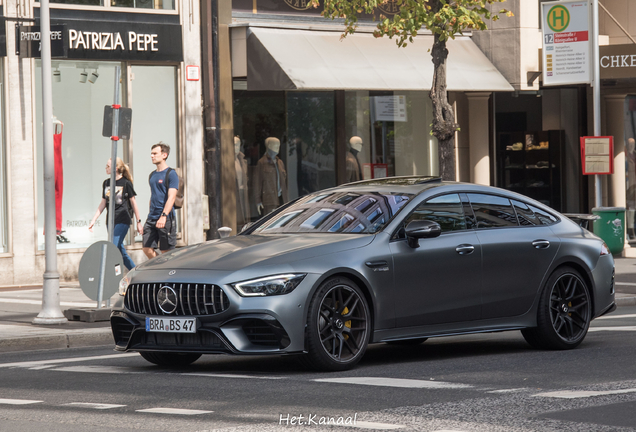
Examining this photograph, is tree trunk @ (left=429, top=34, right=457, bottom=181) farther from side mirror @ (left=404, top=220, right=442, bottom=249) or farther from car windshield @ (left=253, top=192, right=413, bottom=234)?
side mirror @ (left=404, top=220, right=442, bottom=249)

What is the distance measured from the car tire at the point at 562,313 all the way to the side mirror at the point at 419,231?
1425 mm

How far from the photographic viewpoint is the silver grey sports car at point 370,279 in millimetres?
7840

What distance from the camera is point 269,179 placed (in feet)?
66.7

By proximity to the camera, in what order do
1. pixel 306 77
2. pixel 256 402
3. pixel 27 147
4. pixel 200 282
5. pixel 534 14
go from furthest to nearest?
pixel 534 14 → pixel 306 77 → pixel 27 147 → pixel 200 282 → pixel 256 402

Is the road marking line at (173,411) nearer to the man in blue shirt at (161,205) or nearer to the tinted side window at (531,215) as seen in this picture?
the tinted side window at (531,215)

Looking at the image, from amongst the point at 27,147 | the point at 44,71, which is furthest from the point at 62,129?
the point at 44,71

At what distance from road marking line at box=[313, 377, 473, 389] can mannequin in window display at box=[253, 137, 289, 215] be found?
41.3 ft

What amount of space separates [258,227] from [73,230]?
9491mm

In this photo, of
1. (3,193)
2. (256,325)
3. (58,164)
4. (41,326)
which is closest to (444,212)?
(256,325)

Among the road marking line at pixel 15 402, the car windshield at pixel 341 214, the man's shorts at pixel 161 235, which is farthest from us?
the man's shorts at pixel 161 235

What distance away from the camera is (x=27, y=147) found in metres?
17.3

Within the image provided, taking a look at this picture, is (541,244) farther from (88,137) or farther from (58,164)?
(88,137)

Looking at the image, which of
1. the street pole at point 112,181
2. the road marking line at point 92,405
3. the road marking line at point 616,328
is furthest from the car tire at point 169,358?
the road marking line at point 616,328

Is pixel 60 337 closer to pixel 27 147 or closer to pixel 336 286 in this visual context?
pixel 336 286
